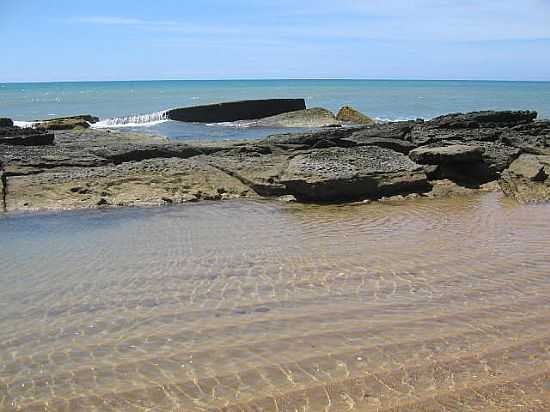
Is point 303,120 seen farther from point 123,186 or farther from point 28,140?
point 123,186

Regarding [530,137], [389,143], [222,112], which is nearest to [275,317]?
[389,143]

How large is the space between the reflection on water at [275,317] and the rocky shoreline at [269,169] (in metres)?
1.60

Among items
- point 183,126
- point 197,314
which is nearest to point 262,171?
point 197,314

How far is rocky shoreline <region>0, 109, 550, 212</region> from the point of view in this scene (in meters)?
8.82

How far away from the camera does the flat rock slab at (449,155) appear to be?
1016cm

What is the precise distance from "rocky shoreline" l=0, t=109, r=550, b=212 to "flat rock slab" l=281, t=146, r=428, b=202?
2 cm

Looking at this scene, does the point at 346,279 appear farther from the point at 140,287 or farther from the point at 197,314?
the point at 140,287

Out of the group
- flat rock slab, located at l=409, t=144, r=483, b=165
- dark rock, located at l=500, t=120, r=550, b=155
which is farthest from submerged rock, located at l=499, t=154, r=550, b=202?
dark rock, located at l=500, t=120, r=550, b=155

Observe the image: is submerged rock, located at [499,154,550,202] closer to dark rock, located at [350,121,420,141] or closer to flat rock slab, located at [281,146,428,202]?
flat rock slab, located at [281,146,428,202]

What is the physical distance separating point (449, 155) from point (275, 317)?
679cm

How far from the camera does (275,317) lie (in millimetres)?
4312

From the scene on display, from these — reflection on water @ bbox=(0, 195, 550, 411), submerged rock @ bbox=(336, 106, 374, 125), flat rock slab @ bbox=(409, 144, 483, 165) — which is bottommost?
reflection on water @ bbox=(0, 195, 550, 411)

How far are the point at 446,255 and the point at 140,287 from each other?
10.0ft

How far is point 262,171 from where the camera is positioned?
9.86 metres
